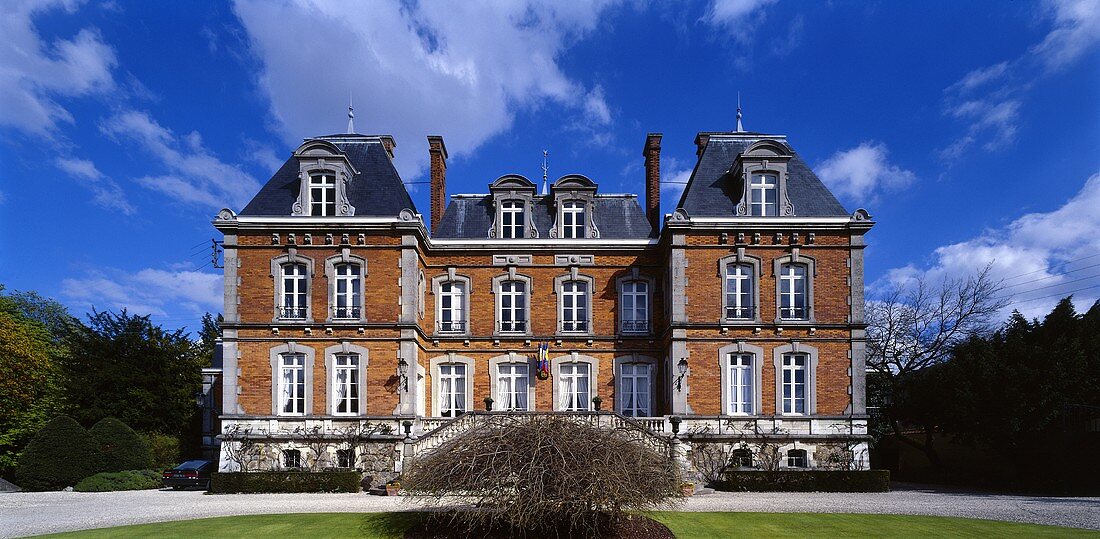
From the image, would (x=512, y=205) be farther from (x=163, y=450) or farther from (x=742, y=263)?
(x=163, y=450)

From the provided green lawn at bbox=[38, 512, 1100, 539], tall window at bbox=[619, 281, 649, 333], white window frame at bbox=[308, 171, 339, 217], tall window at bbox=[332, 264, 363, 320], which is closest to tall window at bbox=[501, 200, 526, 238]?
tall window at bbox=[619, 281, 649, 333]

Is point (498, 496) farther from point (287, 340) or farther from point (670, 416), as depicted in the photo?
point (287, 340)

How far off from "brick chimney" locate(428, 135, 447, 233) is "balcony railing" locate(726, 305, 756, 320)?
34.5 ft

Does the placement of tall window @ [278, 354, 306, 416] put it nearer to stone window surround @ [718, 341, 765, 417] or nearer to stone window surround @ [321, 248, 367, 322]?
stone window surround @ [321, 248, 367, 322]

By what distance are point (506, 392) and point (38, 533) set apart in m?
13.8

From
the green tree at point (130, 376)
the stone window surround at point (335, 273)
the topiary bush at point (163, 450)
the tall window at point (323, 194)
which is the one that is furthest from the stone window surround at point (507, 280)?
the green tree at point (130, 376)

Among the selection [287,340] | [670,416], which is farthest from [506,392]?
[287,340]

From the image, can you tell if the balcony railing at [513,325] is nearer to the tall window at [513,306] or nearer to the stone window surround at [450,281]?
the tall window at [513,306]

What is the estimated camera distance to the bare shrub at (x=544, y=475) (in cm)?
1119

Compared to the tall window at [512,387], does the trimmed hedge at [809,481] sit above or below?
below

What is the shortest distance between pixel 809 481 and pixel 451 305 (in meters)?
12.5

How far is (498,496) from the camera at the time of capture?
37.6 ft

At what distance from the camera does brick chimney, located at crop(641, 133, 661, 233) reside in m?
26.8

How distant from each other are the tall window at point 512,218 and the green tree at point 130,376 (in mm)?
17412
